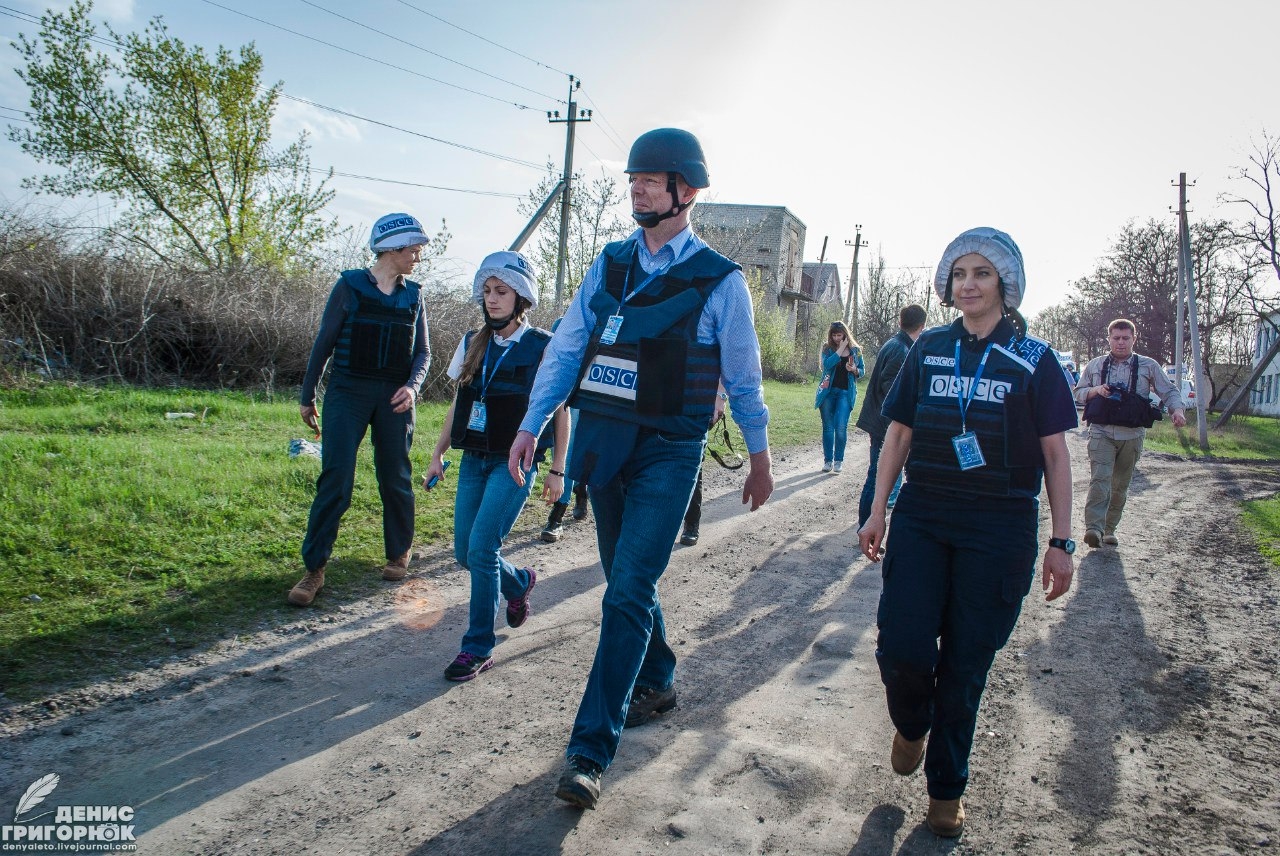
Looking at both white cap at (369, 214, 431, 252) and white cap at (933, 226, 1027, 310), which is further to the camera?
white cap at (369, 214, 431, 252)

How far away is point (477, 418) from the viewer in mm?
4316

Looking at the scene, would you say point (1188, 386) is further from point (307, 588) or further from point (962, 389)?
point (307, 588)

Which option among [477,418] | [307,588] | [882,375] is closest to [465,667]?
[477,418]

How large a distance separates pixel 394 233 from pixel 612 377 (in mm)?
2764

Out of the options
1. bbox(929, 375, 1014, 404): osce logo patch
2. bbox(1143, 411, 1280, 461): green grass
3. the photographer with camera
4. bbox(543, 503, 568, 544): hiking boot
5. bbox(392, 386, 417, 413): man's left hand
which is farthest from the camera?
bbox(1143, 411, 1280, 461): green grass

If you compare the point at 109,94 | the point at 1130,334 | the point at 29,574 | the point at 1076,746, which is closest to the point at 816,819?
the point at 1076,746

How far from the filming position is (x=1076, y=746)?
141 inches

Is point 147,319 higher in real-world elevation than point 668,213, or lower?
lower

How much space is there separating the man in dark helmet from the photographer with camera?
6173 millimetres

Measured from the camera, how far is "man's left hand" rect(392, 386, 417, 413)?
5.21 meters

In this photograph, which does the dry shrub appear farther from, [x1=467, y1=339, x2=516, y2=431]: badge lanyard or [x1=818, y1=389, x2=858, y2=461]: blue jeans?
[x1=467, y1=339, x2=516, y2=431]: badge lanyard

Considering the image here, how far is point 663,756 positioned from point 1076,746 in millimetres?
1886

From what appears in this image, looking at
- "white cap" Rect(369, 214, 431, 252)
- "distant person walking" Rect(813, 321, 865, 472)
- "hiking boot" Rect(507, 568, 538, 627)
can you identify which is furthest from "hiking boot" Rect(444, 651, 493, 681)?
"distant person walking" Rect(813, 321, 865, 472)

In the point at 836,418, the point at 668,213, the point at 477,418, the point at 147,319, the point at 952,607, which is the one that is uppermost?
the point at 668,213
